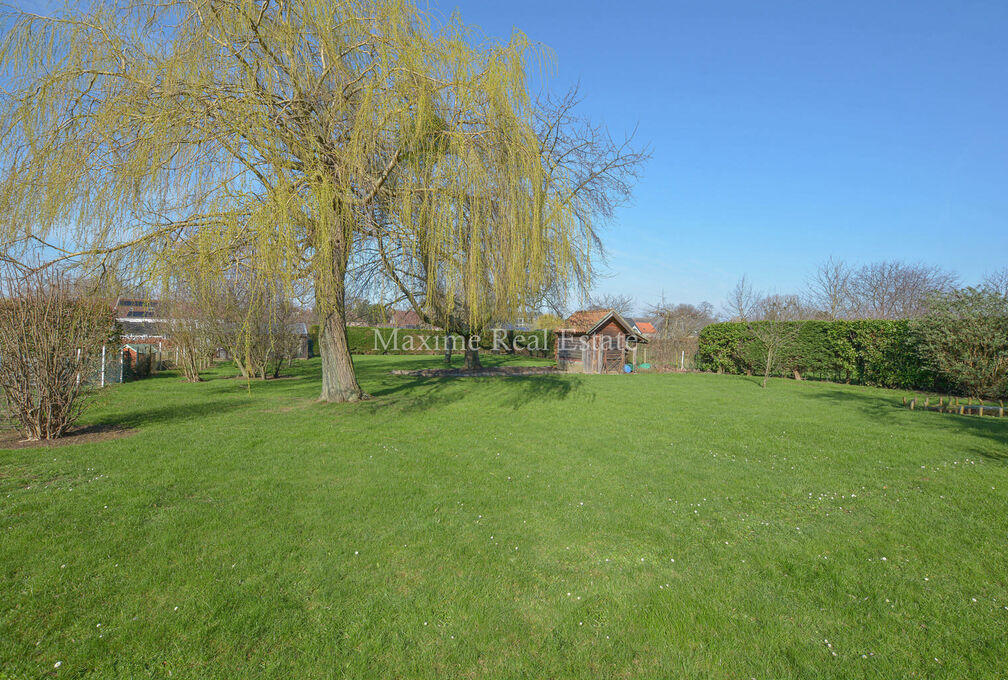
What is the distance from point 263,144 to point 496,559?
5270mm

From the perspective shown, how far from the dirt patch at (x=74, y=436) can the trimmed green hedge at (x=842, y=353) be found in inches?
851

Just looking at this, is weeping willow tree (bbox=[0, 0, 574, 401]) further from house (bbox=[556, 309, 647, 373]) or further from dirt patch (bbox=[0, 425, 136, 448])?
house (bbox=[556, 309, 647, 373])

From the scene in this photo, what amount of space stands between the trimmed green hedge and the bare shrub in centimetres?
2179

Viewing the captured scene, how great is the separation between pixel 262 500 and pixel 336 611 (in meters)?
2.24

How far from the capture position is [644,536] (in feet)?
13.7

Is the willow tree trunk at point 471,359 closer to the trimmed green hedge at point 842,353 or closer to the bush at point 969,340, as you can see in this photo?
the trimmed green hedge at point 842,353

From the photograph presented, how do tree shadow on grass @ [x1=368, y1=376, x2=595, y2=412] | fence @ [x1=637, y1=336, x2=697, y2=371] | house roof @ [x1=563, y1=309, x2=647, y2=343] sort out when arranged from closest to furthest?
tree shadow on grass @ [x1=368, y1=376, x2=595, y2=412] < house roof @ [x1=563, y1=309, x2=647, y2=343] < fence @ [x1=637, y1=336, x2=697, y2=371]

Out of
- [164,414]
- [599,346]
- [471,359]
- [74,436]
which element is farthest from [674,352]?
[74,436]

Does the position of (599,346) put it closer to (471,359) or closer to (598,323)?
(598,323)

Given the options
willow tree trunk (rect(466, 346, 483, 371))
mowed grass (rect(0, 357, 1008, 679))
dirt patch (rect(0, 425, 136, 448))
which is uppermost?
willow tree trunk (rect(466, 346, 483, 371))

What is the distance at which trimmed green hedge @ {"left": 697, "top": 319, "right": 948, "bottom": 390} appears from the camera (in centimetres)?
1684

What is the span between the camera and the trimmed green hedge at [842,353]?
55.3 ft

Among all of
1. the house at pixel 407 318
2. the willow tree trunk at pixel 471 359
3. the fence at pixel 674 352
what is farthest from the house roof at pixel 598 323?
the house at pixel 407 318

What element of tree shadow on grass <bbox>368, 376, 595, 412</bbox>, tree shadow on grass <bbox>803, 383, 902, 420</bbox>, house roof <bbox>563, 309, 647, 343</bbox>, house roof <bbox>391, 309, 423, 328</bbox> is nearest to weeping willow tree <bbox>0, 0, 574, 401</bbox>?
house roof <bbox>391, 309, 423, 328</bbox>
